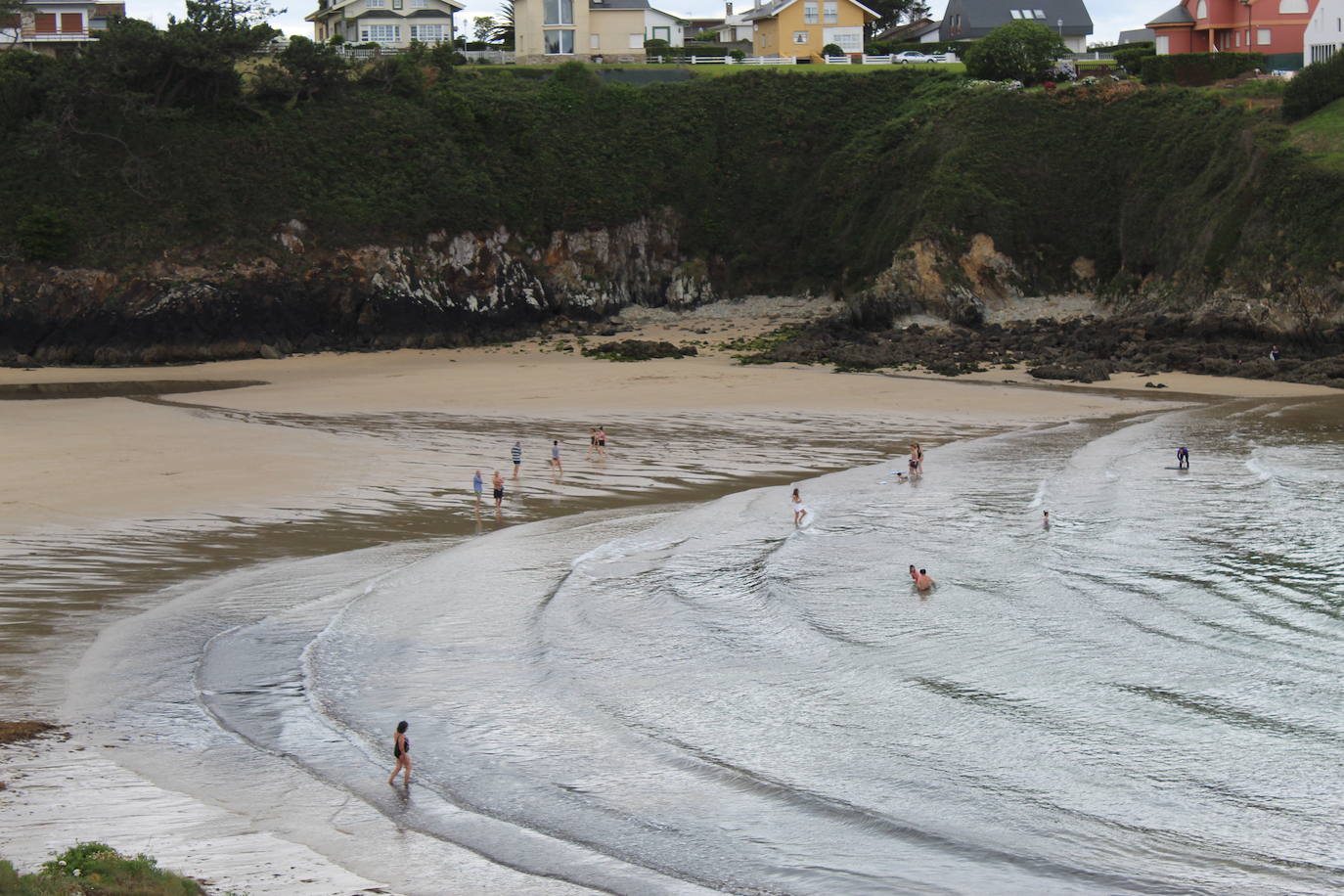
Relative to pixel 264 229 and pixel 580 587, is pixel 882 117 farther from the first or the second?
pixel 580 587

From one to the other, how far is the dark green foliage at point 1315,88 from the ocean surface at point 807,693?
3158cm

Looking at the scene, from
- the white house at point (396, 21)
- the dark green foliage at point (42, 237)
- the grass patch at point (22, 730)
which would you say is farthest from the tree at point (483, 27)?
the grass patch at point (22, 730)

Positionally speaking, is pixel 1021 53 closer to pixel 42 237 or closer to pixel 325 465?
pixel 42 237

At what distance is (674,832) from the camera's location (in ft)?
42.2

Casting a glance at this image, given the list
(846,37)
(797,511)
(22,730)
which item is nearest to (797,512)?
(797,511)

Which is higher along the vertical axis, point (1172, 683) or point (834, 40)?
point (834, 40)

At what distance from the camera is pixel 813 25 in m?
78.6

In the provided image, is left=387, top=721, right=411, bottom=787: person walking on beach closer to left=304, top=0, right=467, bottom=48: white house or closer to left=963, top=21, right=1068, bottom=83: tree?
left=963, top=21, right=1068, bottom=83: tree

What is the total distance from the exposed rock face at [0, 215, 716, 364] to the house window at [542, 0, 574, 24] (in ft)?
60.8

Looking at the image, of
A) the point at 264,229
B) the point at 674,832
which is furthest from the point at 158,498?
the point at 264,229

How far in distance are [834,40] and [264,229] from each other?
39.5 metres

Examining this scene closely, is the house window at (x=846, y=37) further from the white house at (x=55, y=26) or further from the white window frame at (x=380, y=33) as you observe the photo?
the white house at (x=55, y=26)

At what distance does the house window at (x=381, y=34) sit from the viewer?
3063 inches

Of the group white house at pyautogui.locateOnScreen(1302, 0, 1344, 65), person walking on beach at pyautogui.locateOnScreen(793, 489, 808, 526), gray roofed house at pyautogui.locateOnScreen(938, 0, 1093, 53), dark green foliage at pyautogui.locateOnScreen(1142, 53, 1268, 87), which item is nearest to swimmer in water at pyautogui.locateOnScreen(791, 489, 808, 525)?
person walking on beach at pyautogui.locateOnScreen(793, 489, 808, 526)
